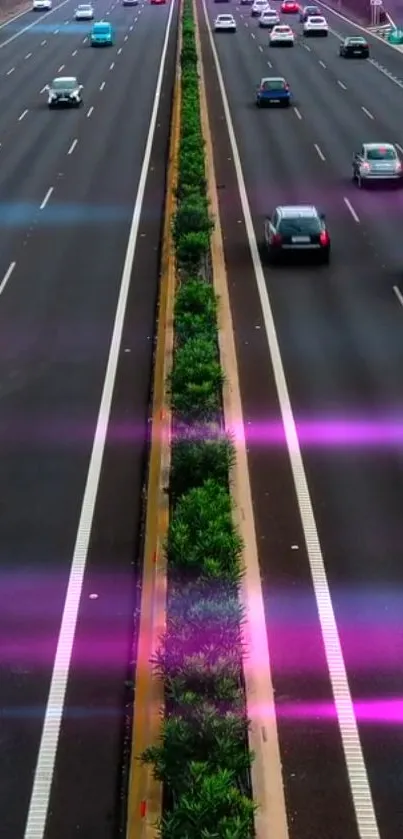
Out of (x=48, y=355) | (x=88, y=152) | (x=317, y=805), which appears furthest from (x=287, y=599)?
(x=88, y=152)

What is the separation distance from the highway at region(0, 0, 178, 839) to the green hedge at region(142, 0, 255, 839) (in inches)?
27.4

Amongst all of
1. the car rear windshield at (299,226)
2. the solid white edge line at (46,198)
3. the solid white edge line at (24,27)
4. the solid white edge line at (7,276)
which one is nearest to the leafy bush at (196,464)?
the solid white edge line at (7,276)

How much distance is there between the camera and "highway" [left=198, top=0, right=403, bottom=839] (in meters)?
10.5

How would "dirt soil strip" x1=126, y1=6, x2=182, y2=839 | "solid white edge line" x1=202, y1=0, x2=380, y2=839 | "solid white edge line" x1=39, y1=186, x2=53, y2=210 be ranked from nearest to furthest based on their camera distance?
"dirt soil strip" x1=126, y1=6, x2=182, y2=839 → "solid white edge line" x1=202, y1=0, x2=380, y2=839 → "solid white edge line" x1=39, y1=186, x2=53, y2=210

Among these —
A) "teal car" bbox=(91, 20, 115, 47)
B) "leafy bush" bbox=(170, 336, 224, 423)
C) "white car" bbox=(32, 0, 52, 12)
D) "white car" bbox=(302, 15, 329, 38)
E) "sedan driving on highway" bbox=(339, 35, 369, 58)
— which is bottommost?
"leafy bush" bbox=(170, 336, 224, 423)

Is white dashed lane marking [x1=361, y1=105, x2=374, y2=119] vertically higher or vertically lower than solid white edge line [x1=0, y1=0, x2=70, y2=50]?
lower

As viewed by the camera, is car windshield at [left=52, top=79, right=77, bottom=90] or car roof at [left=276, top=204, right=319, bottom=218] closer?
car roof at [left=276, top=204, right=319, bottom=218]

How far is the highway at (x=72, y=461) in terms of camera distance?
34.7 feet

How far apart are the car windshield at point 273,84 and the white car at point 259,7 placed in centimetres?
4259

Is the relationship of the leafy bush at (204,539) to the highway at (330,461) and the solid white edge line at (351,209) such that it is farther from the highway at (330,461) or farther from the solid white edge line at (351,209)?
the solid white edge line at (351,209)

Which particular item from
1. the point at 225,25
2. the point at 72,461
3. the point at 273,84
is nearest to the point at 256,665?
the point at 72,461

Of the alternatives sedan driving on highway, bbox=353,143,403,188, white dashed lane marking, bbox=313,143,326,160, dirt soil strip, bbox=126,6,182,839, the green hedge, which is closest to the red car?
white dashed lane marking, bbox=313,143,326,160

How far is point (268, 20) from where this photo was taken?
83.5 meters

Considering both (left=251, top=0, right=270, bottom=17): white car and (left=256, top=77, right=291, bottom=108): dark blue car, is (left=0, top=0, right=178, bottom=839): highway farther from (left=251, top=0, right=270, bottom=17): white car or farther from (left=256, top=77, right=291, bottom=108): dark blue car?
(left=251, top=0, right=270, bottom=17): white car
